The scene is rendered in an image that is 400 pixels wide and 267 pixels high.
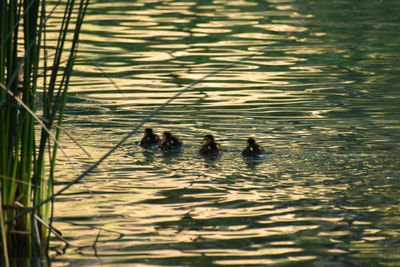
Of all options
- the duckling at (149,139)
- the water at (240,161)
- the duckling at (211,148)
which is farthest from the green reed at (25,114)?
the duckling at (149,139)

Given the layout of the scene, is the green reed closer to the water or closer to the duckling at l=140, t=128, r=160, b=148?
the water

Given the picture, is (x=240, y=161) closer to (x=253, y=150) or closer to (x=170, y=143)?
(x=253, y=150)

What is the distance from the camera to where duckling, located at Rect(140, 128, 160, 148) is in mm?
8883

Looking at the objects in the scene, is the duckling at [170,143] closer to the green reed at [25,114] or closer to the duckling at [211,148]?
the duckling at [211,148]

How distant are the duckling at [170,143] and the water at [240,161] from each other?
0.30 ft

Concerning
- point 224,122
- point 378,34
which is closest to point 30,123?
point 224,122

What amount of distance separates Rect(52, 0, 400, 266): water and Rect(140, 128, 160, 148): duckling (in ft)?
0.33

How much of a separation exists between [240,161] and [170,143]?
0.80m

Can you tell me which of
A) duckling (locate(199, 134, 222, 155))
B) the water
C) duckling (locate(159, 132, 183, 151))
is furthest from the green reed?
duckling (locate(159, 132, 183, 151))

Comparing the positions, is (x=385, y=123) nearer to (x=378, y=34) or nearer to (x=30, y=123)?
(x=30, y=123)

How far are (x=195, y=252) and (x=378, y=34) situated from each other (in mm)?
14759

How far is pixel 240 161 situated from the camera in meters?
8.19

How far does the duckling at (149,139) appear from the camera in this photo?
8883 millimetres

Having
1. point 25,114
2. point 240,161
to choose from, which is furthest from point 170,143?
point 25,114
